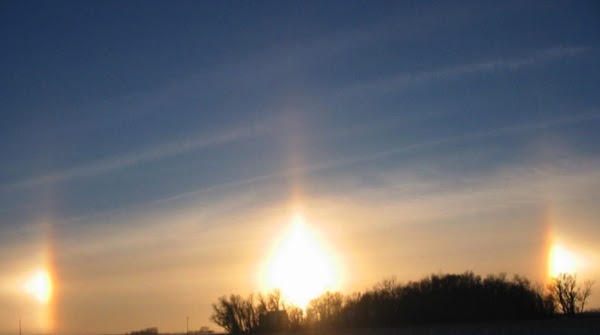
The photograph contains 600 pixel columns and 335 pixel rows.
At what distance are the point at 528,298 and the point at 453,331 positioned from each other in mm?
40718

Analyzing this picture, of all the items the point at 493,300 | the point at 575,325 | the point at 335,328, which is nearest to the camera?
the point at 575,325

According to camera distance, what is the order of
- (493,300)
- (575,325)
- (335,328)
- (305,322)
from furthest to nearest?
(305,322), (335,328), (493,300), (575,325)

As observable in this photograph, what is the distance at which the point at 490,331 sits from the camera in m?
109

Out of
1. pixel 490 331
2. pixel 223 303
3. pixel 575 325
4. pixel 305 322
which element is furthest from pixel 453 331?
pixel 223 303

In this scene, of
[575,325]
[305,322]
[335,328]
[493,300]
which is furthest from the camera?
[305,322]

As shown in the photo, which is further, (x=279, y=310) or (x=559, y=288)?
(x=279, y=310)

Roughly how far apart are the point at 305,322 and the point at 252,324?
→ 13.7 metres

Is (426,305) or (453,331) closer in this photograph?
(453,331)

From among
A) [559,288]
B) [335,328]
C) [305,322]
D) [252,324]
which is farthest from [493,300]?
[252,324]

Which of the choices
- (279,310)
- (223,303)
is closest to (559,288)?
(279,310)

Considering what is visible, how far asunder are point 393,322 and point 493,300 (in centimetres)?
2102

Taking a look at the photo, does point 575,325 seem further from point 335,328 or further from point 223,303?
point 223,303

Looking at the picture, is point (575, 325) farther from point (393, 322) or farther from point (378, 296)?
point (378, 296)

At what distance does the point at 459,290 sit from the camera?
150 meters
